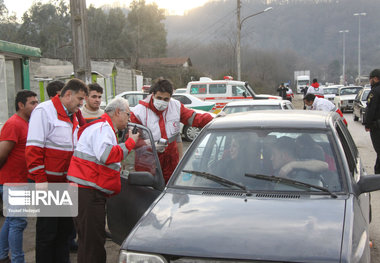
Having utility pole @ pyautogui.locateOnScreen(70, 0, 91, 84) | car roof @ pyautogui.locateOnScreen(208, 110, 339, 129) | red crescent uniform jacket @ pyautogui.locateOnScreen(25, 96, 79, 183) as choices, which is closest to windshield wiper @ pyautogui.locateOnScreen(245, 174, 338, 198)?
car roof @ pyautogui.locateOnScreen(208, 110, 339, 129)

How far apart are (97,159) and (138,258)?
117 cm

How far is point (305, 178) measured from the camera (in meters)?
3.53

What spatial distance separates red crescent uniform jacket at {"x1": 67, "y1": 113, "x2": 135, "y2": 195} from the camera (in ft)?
12.0

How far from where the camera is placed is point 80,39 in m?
8.51

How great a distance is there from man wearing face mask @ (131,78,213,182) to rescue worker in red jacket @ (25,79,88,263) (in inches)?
41.6

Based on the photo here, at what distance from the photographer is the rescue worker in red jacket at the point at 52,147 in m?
4.03

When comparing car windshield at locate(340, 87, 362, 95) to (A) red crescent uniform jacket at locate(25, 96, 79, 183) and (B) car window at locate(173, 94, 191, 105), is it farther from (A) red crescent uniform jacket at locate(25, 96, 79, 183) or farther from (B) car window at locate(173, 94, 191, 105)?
(A) red crescent uniform jacket at locate(25, 96, 79, 183)

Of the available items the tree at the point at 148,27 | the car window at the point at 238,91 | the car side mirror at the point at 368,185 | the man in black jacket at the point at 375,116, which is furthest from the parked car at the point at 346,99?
the tree at the point at 148,27

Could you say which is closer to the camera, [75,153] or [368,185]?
[368,185]

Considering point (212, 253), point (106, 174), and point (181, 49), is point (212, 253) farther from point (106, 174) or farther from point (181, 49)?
point (181, 49)

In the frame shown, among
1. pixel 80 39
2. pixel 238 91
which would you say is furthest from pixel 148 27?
pixel 80 39

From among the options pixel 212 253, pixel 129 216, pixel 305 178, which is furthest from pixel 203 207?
pixel 129 216

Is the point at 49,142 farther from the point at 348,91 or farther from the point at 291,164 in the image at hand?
the point at 348,91

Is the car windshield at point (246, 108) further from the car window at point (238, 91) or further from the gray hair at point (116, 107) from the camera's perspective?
the car window at point (238, 91)
